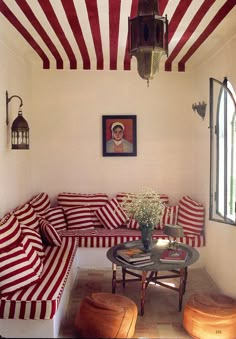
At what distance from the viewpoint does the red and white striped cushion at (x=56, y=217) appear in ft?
15.9

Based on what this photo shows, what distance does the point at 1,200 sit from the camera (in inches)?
150

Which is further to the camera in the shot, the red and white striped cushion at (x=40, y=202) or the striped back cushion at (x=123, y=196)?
the striped back cushion at (x=123, y=196)

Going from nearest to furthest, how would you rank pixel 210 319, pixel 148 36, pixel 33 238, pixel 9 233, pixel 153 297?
pixel 148 36 < pixel 210 319 < pixel 9 233 < pixel 33 238 < pixel 153 297

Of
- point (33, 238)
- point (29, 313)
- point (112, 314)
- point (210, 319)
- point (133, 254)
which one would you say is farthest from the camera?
point (133, 254)

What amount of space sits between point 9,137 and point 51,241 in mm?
1297

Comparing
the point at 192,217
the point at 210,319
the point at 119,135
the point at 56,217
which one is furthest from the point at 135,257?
the point at 119,135

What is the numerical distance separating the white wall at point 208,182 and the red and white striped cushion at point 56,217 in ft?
6.34

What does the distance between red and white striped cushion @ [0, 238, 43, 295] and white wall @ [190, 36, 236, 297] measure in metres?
2.01

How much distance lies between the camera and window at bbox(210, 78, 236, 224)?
152 inches

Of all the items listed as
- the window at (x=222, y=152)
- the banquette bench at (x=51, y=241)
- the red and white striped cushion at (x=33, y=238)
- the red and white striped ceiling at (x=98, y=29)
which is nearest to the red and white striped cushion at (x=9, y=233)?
the banquette bench at (x=51, y=241)

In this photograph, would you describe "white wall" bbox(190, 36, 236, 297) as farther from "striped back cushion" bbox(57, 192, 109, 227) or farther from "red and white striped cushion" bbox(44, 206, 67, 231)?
"red and white striped cushion" bbox(44, 206, 67, 231)

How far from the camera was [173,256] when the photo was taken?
3.57m

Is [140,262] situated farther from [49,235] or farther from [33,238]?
[49,235]

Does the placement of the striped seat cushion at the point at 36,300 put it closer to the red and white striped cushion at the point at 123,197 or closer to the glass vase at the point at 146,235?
the glass vase at the point at 146,235
